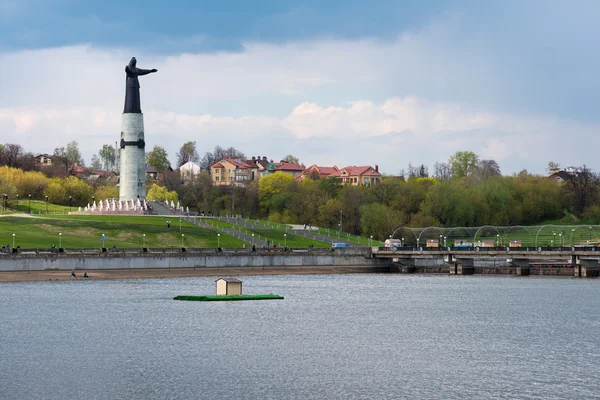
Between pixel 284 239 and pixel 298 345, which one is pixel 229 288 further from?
pixel 284 239

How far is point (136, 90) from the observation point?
169 m

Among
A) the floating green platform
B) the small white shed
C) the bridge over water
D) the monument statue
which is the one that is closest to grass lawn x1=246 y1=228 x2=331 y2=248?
the bridge over water

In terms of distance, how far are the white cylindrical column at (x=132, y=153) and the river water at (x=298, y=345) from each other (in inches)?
2580

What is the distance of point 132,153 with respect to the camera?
17012 cm

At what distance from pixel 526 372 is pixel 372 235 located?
463 feet

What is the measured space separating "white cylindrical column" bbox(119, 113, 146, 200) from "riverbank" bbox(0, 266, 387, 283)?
42.1 m

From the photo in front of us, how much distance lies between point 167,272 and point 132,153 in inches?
1789

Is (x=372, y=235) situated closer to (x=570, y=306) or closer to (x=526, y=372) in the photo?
(x=570, y=306)

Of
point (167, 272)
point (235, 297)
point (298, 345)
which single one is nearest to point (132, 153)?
point (167, 272)

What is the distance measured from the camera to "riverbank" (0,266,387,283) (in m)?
115

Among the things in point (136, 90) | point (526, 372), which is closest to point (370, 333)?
point (526, 372)

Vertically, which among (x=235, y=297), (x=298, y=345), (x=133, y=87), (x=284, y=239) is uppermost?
(x=133, y=87)

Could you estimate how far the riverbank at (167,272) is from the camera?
115 m

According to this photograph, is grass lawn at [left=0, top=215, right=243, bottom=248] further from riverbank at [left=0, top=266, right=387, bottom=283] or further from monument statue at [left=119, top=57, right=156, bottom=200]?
riverbank at [left=0, top=266, right=387, bottom=283]
